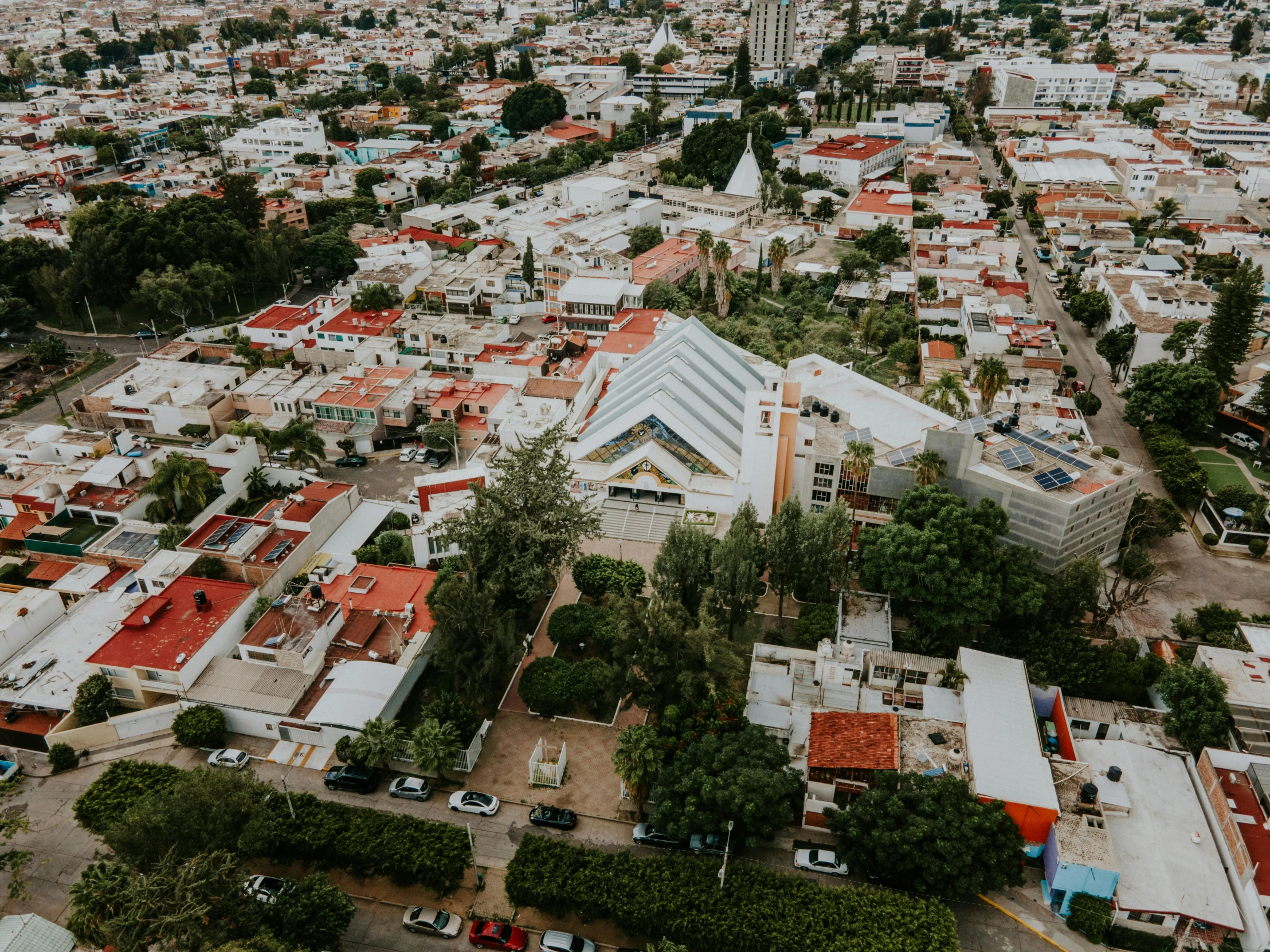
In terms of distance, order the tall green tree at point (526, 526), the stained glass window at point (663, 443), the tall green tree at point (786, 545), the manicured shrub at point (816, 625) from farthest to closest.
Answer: the stained glass window at point (663, 443), the tall green tree at point (786, 545), the tall green tree at point (526, 526), the manicured shrub at point (816, 625)

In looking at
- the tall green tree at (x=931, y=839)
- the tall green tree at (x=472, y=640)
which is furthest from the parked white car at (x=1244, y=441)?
the tall green tree at (x=472, y=640)

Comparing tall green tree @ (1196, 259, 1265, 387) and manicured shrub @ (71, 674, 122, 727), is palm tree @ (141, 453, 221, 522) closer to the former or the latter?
manicured shrub @ (71, 674, 122, 727)

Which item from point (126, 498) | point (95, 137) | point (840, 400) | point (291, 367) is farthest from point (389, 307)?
point (95, 137)

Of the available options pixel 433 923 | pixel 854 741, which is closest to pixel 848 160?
pixel 854 741

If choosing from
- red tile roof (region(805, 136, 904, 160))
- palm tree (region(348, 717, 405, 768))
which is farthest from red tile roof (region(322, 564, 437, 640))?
red tile roof (region(805, 136, 904, 160))

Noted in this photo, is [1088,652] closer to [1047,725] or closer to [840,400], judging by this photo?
[1047,725]

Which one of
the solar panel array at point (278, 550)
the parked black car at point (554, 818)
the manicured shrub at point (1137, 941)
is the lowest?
the manicured shrub at point (1137, 941)

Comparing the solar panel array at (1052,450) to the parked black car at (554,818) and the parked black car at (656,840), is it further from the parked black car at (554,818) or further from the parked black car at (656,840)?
the parked black car at (554,818)

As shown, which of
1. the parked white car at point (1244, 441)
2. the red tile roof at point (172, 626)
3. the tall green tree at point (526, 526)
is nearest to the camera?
the red tile roof at point (172, 626)
